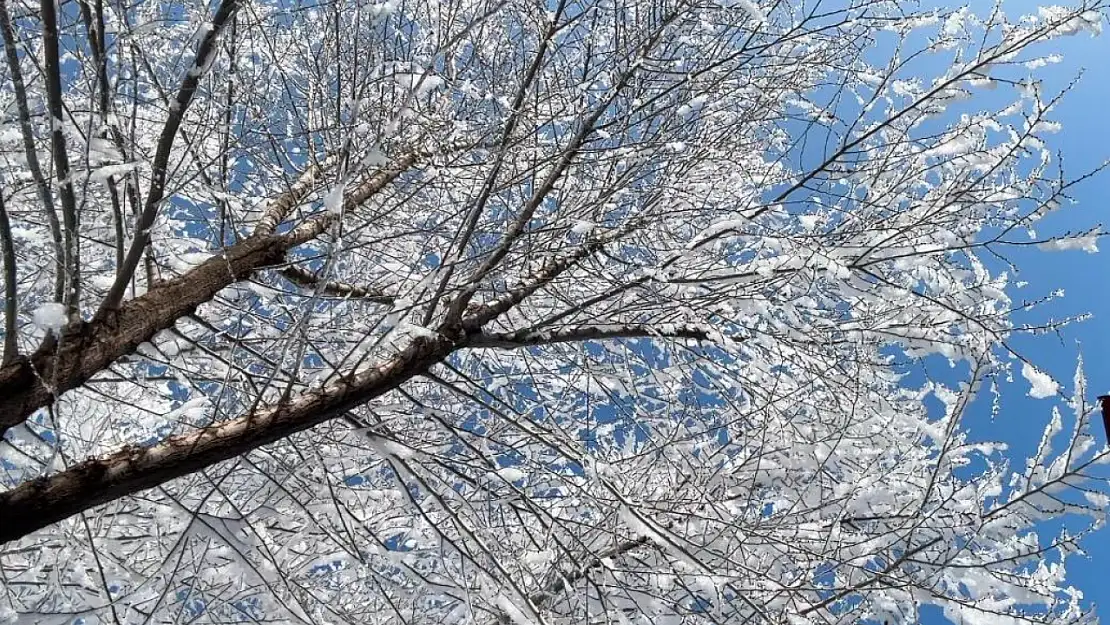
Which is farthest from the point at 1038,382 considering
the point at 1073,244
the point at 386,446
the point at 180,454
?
the point at 180,454

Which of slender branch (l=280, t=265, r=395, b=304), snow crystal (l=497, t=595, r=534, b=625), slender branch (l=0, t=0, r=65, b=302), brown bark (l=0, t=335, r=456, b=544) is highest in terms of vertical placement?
slender branch (l=280, t=265, r=395, b=304)

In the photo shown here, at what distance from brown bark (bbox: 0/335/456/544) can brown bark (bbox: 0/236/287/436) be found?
277 mm

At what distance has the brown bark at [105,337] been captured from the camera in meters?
2.21

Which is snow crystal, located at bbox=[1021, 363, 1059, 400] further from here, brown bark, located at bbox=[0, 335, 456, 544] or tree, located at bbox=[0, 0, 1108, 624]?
brown bark, located at bbox=[0, 335, 456, 544]

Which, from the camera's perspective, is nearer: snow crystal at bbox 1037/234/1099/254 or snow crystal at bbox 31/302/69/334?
snow crystal at bbox 31/302/69/334

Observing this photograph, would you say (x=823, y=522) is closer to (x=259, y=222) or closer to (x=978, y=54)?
(x=978, y=54)

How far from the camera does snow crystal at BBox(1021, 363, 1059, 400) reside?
8.33ft

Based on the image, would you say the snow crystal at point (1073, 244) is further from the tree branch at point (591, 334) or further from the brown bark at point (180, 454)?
the brown bark at point (180, 454)

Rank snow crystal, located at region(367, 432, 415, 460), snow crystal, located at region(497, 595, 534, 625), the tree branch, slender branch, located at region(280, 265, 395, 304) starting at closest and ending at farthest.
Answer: snow crystal, located at region(497, 595, 534, 625)
snow crystal, located at region(367, 432, 415, 460)
the tree branch
slender branch, located at region(280, 265, 395, 304)

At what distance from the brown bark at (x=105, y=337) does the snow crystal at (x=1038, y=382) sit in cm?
289

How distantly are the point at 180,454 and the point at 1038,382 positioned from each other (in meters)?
2.98

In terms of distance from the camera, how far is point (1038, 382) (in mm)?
2615

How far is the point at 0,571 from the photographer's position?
2.63 meters

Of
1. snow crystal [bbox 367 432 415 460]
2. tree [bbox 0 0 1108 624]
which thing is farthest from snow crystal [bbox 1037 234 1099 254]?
snow crystal [bbox 367 432 415 460]
